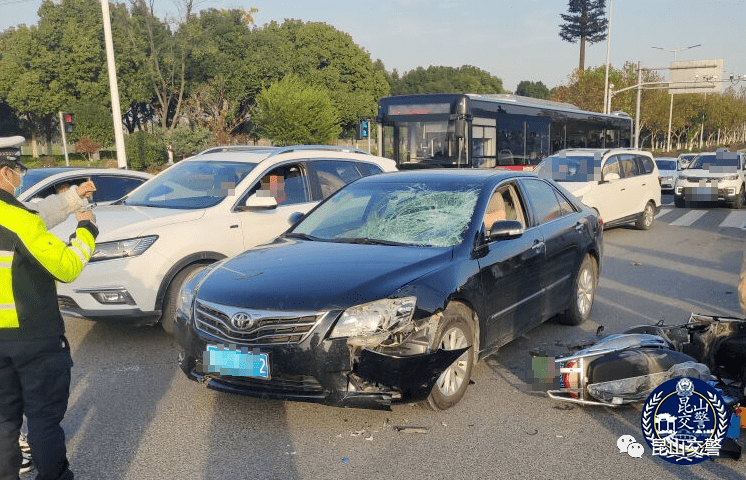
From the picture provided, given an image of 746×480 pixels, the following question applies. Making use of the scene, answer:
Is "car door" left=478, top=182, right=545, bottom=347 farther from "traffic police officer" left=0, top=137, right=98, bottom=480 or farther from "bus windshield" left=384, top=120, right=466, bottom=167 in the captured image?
"bus windshield" left=384, top=120, right=466, bottom=167

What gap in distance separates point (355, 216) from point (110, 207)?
2.94m

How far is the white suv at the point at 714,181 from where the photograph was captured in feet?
61.8

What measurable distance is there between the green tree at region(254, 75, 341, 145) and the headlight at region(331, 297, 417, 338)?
32.2 m

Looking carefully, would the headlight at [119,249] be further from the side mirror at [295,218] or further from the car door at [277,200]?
the side mirror at [295,218]

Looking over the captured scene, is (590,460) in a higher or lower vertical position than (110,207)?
lower

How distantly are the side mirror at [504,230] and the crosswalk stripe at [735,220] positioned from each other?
1241cm

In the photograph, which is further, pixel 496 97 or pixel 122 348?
pixel 496 97

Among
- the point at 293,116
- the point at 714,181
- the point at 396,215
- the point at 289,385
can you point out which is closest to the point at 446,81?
the point at 293,116

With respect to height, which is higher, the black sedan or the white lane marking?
the black sedan

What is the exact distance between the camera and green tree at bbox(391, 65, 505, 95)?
95.2m

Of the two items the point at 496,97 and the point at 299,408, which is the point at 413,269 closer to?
the point at 299,408

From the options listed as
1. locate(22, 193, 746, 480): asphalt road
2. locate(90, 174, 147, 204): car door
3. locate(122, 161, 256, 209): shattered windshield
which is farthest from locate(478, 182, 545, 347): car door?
locate(90, 174, 147, 204): car door

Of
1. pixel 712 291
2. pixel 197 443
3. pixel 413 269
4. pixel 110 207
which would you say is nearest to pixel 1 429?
pixel 197 443

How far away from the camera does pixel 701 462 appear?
3707 mm
